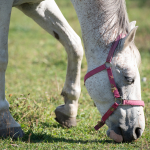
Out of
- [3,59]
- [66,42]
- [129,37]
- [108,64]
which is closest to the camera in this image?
[129,37]

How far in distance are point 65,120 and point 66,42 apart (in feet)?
3.43

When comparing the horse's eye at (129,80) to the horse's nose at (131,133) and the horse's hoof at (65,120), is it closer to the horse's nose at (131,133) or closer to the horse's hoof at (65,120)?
the horse's nose at (131,133)

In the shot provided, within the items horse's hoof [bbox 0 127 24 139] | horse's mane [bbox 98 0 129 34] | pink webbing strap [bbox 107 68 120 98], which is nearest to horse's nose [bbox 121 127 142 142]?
pink webbing strap [bbox 107 68 120 98]

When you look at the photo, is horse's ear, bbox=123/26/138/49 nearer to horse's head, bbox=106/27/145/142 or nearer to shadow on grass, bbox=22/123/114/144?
horse's head, bbox=106/27/145/142

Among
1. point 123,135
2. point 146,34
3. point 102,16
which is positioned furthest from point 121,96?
point 146,34

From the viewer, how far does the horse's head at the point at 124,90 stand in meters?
2.26

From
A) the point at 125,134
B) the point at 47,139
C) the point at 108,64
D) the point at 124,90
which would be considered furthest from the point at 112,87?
the point at 47,139

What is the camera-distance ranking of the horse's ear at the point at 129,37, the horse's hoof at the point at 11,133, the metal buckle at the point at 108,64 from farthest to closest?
the horse's hoof at the point at 11,133
the metal buckle at the point at 108,64
the horse's ear at the point at 129,37

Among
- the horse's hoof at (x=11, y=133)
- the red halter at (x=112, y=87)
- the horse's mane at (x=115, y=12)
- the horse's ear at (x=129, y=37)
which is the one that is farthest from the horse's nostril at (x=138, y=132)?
the horse's hoof at (x=11, y=133)

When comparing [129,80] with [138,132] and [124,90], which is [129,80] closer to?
[124,90]

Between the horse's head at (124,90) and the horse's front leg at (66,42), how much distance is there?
0.76 m

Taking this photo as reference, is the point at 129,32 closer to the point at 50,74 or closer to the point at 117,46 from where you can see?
the point at 117,46

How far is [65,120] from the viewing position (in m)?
3.10

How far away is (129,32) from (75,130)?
4.84 feet
